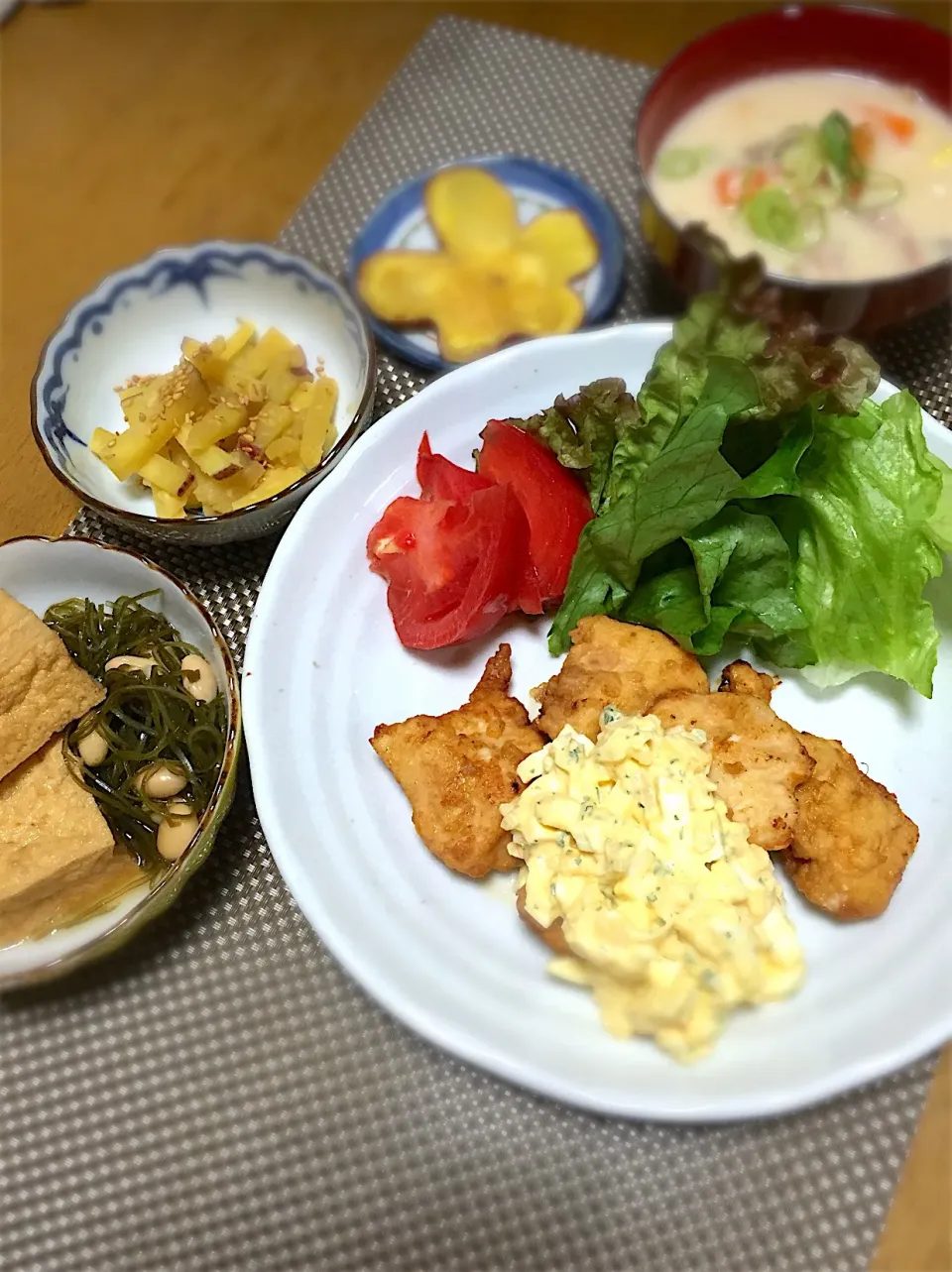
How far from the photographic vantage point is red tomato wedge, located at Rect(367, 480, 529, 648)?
5.53 feet

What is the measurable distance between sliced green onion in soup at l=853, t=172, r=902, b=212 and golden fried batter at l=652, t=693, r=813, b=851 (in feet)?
4.53

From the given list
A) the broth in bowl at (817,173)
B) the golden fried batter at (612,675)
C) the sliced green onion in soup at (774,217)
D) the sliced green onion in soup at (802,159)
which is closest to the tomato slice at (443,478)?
the golden fried batter at (612,675)

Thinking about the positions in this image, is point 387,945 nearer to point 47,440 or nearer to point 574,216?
point 47,440

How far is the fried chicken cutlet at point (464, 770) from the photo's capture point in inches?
61.7

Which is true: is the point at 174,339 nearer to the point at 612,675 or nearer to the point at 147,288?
the point at 147,288

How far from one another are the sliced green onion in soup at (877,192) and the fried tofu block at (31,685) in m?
2.02

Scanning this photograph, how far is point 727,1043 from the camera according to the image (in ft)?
4.67

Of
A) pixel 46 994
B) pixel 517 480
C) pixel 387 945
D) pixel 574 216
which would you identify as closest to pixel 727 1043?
pixel 387 945

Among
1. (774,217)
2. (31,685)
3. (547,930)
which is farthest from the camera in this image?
(774,217)

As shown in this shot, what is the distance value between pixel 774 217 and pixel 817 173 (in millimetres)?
175

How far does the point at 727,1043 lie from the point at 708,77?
2.19m

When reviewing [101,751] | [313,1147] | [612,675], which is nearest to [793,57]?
[612,675]

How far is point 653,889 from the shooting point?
1402mm

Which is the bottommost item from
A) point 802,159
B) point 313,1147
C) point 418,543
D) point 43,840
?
point 313,1147
